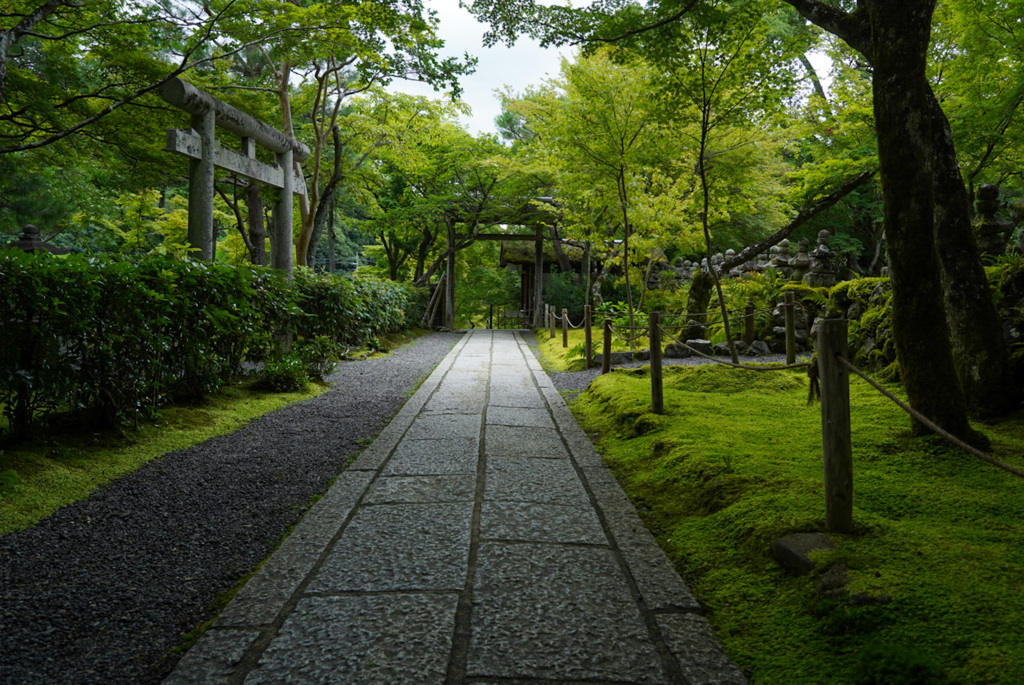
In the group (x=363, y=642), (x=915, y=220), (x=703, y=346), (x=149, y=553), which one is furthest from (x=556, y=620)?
(x=703, y=346)

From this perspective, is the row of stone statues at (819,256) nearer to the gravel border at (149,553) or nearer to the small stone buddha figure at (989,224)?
the small stone buddha figure at (989,224)

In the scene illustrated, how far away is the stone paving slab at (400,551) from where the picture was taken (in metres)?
2.50

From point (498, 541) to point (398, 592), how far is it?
2.12 ft

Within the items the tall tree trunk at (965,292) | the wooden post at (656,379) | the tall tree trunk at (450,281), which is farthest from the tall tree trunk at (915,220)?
the tall tree trunk at (450,281)

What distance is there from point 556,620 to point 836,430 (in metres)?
1.42

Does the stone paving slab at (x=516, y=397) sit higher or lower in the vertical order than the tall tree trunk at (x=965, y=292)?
lower

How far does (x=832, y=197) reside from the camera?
27.1 ft

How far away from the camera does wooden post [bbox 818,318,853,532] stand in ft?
8.66

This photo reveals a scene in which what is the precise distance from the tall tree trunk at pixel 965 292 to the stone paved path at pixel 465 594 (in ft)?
9.28

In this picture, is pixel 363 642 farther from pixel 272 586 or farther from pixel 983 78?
pixel 983 78

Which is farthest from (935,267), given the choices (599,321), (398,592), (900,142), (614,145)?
(599,321)

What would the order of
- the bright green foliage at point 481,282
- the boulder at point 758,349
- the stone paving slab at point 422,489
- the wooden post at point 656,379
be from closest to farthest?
1. the stone paving slab at point 422,489
2. the wooden post at point 656,379
3. the boulder at point 758,349
4. the bright green foliage at point 481,282

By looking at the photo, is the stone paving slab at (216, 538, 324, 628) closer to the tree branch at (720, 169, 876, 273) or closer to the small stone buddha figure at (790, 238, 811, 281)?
the tree branch at (720, 169, 876, 273)

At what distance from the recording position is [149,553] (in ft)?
9.21
